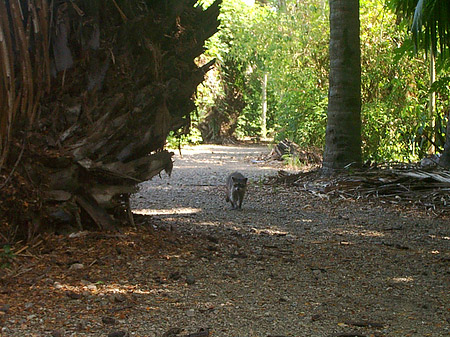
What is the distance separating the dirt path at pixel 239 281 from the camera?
3.37 m

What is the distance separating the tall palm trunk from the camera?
9727 millimetres

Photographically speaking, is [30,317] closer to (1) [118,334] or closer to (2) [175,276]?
(1) [118,334]

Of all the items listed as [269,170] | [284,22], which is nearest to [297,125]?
[269,170]

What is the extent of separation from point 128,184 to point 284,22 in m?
13.2

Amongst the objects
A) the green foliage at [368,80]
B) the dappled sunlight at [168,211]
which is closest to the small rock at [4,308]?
the dappled sunlight at [168,211]

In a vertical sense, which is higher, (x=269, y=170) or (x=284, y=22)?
(x=284, y=22)

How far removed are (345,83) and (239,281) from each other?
6257 millimetres

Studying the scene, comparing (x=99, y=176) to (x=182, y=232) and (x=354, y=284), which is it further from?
(x=354, y=284)

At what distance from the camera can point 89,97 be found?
182 inches

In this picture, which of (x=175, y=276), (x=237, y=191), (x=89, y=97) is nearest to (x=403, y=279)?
(x=175, y=276)

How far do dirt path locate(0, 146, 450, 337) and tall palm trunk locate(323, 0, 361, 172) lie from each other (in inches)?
115

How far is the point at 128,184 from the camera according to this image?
504 centimetres

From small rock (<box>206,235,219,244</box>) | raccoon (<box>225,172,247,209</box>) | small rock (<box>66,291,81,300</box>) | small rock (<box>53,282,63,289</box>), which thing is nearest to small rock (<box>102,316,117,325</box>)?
small rock (<box>66,291,81,300</box>)

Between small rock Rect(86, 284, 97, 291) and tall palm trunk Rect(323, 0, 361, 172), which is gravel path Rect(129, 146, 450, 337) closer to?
small rock Rect(86, 284, 97, 291)
